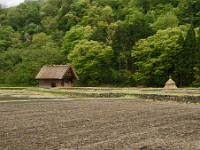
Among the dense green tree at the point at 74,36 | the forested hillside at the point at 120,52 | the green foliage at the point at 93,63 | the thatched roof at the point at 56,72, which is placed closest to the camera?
the forested hillside at the point at 120,52

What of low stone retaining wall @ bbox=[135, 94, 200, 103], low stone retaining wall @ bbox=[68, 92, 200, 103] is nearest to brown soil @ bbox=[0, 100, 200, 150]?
low stone retaining wall @ bbox=[135, 94, 200, 103]

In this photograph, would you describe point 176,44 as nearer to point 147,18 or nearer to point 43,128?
point 147,18

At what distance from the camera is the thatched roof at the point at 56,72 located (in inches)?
2062

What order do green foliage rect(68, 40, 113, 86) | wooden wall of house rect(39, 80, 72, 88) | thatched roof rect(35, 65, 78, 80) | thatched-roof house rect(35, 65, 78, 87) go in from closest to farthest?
thatched roof rect(35, 65, 78, 80)
thatched-roof house rect(35, 65, 78, 87)
wooden wall of house rect(39, 80, 72, 88)
green foliage rect(68, 40, 113, 86)

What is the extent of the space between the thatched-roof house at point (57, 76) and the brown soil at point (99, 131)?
33.6 m

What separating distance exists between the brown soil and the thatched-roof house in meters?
33.6

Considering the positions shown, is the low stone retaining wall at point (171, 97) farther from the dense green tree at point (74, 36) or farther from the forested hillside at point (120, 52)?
Result: the dense green tree at point (74, 36)

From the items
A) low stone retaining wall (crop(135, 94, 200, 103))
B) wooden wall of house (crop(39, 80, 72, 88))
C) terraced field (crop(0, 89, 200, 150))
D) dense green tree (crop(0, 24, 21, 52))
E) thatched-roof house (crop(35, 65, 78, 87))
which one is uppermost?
dense green tree (crop(0, 24, 21, 52))

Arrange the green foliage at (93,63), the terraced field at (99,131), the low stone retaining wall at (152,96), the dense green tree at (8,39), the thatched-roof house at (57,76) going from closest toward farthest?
the terraced field at (99,131) < the low stone retaining wall at (152,96) < the thatched-roof house at (57,76) < the green foliage at (93,63) < the dense green tree at (8,39)

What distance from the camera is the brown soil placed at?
11125mm

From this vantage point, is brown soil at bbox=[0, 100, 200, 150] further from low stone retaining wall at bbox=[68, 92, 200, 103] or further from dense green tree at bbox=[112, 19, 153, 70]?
dense green tree at bbox=[112, 19, 153, 70]

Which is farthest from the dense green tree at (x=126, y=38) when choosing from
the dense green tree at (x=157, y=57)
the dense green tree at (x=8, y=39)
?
the dense green tree at (x=8, y=39)

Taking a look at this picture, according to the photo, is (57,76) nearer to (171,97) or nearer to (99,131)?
(171,97)

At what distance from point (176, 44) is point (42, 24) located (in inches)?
2058
